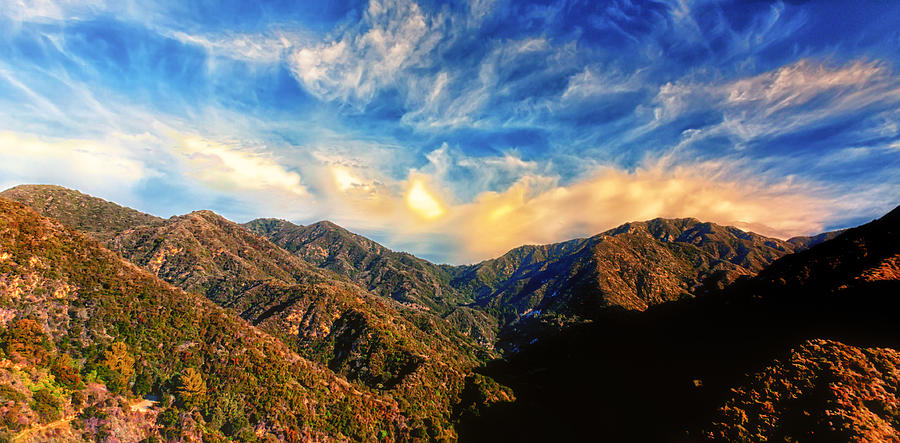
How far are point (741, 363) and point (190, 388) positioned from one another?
555ft

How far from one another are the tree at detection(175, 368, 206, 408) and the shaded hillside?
366 feet

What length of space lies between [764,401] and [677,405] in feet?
103

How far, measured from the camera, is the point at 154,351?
122625 millimetres

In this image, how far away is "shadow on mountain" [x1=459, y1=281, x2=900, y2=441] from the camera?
47.5 m

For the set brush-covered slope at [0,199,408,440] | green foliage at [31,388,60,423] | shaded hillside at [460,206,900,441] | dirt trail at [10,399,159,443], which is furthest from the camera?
brush-covered slope at [0,199,408,440]

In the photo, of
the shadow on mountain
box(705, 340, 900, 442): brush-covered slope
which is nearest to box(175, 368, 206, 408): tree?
the shadow on mountain

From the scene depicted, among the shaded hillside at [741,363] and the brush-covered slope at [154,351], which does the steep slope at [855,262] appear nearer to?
the shaded hillside at [741,363]

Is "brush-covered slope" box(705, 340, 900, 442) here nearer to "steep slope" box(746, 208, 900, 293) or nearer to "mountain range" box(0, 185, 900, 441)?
"mountain range" box(0, 185, 900, 441)

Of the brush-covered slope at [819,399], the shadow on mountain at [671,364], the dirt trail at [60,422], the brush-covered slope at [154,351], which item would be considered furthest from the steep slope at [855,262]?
the dirt trail at [60,422]

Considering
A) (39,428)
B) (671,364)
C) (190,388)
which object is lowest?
(39,428)

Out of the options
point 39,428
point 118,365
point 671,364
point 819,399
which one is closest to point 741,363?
point 819,399

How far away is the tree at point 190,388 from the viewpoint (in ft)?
371

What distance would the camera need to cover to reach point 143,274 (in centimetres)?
15138

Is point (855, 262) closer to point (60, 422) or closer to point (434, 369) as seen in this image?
point (434, 369)
